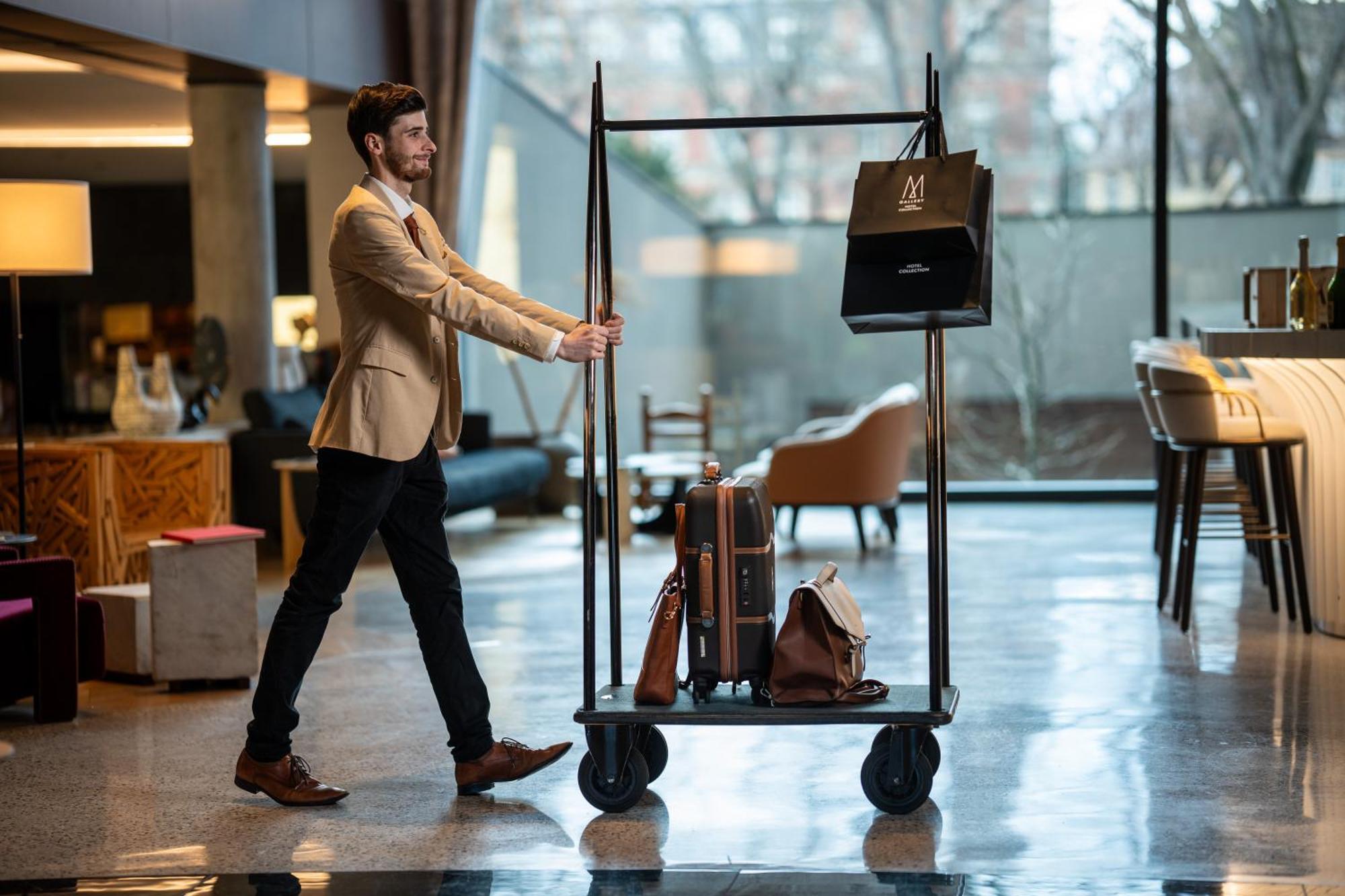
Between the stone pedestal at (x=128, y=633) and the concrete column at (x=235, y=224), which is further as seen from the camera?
the concrete column at (x=235, y=224)

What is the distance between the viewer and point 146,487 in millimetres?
7328

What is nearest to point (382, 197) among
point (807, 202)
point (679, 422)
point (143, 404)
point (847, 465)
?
point (143, 404)

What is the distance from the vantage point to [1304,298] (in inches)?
215

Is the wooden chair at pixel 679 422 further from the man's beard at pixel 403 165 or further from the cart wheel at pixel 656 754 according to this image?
the man's beard at pixel 403 165

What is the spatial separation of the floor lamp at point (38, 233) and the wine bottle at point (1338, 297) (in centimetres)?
442

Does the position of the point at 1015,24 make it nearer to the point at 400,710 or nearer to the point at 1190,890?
the point at 400,710

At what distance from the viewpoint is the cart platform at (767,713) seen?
3477mm

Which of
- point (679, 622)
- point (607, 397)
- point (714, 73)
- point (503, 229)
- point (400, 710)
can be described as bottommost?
point (400, 710)

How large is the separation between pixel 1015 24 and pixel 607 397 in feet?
23.9

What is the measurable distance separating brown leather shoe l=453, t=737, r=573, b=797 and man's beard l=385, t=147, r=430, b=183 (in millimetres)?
1441

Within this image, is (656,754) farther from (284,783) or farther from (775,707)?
(284,783)

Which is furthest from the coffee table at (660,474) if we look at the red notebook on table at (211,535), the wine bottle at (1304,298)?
the wine bottle at (1304,298)

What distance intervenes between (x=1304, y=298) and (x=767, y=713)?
3.05m

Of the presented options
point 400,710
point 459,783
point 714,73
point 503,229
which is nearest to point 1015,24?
point 714,73
